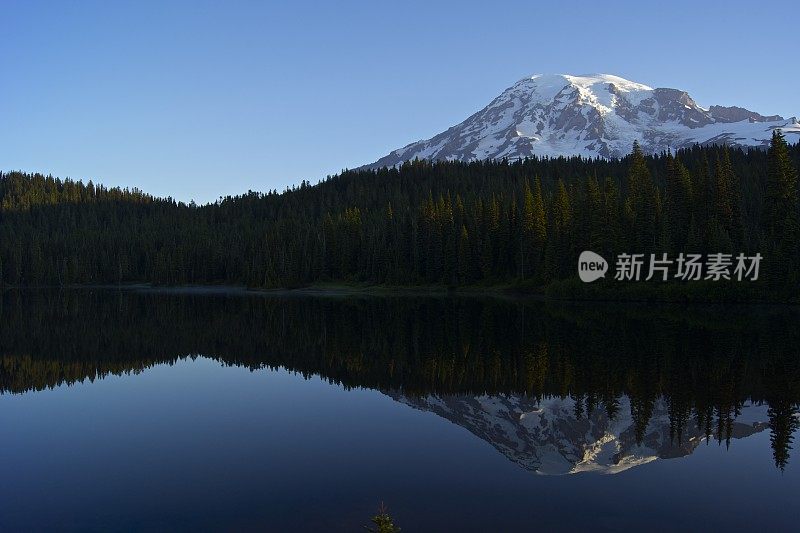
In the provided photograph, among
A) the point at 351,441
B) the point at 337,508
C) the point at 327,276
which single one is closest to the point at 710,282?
the point at 351,441

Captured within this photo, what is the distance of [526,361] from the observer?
3694 cm

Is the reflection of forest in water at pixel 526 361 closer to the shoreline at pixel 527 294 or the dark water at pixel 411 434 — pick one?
the dark water at pixel 411 434

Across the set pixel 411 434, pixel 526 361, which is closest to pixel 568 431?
pixel 411 434

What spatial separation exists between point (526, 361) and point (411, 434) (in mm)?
15998

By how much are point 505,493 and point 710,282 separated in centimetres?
8161

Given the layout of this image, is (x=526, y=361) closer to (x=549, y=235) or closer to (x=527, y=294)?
(x=527, y=294)

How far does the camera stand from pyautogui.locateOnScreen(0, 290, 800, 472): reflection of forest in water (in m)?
23.0

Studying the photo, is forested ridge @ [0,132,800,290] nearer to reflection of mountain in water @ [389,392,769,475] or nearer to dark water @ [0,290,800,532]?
dark water @ [0,290,800,532]

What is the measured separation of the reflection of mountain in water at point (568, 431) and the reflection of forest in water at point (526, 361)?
9 cm

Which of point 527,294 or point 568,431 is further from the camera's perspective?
point 527,294

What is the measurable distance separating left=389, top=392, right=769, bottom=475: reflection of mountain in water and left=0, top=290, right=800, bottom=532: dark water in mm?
108

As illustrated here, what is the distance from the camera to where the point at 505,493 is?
1634 cm

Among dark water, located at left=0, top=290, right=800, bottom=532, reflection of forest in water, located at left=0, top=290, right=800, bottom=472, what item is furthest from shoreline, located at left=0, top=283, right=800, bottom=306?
dark water, located at left=0, top=290, right=800, bottom=532

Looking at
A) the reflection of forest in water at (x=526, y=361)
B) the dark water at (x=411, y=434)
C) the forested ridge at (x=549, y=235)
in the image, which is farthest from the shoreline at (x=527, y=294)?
the dark water at (x=411, y=434)
